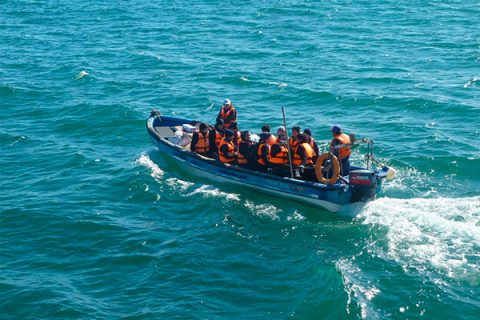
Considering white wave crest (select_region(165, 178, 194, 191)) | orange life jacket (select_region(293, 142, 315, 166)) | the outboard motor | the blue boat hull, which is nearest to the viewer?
the outboard motor

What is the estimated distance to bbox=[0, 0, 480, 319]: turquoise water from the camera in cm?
1706

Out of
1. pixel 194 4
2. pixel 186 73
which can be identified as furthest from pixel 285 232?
pixel 194 4

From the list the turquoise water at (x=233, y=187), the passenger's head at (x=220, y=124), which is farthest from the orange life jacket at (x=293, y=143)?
the passenger's head at (x=220, y=124)

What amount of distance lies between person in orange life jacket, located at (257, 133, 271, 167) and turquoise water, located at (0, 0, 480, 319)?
1166 millimetres

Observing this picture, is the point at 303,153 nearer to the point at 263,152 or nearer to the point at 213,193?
the point at 263,152

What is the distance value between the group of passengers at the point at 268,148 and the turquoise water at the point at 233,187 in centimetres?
106

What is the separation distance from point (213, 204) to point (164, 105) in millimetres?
10417

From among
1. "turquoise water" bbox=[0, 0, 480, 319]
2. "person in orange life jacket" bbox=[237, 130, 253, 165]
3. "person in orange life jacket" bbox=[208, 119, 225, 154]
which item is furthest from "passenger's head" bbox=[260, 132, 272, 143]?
"person in orange life jacket" bbox=[208, 119, 225, 154]

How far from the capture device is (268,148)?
21.7m

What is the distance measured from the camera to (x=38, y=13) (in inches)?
2008

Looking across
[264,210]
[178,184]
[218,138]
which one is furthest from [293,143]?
[178,184]

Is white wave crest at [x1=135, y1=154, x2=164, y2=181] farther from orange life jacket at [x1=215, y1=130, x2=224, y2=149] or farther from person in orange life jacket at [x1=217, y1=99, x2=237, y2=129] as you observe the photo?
person in orange life jacket at [x1=217, y1=99, x2=237, y2=129]

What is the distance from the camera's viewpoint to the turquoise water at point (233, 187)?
17.1 meters

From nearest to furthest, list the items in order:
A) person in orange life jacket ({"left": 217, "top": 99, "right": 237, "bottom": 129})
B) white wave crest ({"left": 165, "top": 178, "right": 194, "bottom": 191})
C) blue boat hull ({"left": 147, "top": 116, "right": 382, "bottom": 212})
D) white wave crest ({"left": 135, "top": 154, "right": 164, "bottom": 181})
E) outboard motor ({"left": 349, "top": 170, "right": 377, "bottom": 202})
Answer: outboard motor ({"left": 349, "top": 170, "right": 377, "bottom": 202}), blue boat hull ({"left": 147, "top": 116, "right": 382, "bottom": 212}), white wave crest ({"left": 165, "top": 178, "right": 194, "bottom": 191}), white wave crest ({"left": 135, "top": 154, "right": 164, "bottom": 181}), person in orange life jacket ({"left": 217, "top": 99, "right": 237, "bottom": 129})
